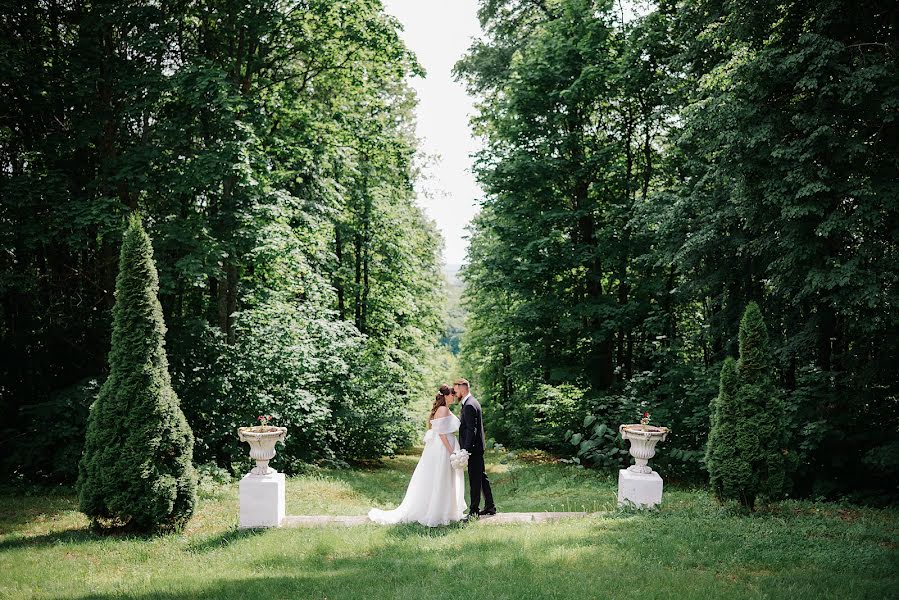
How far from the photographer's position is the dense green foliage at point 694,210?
360 inches

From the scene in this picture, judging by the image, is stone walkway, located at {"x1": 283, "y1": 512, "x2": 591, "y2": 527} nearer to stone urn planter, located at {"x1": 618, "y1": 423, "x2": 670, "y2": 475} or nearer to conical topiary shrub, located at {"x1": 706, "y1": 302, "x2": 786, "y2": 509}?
stone urn planter, located at {"x1": 618, "y1": 423, "x2": 670, "y2": 475}

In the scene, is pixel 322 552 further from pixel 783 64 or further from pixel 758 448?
pixel 783 64

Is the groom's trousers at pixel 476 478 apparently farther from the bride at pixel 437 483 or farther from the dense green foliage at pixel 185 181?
the dense green foliage at pixel 185 181

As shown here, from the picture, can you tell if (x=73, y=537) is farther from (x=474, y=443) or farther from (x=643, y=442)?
(x=643, y=442)

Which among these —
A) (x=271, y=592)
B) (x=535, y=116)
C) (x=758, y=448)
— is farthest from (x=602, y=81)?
(x=271, y=592)

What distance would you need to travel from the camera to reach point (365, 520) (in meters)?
8.73

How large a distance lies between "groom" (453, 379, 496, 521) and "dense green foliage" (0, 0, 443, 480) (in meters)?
6.05

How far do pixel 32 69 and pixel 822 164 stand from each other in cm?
1493

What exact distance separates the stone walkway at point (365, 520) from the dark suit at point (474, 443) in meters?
0.31

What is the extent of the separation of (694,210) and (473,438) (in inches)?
288

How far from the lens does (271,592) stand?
18.8 feet

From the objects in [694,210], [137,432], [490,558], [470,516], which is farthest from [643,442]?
[137,432]

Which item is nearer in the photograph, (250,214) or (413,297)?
(250,214)

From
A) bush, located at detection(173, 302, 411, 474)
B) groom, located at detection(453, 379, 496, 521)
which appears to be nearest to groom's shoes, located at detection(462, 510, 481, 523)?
groom, located at detection(453, 379, 496, 521)
